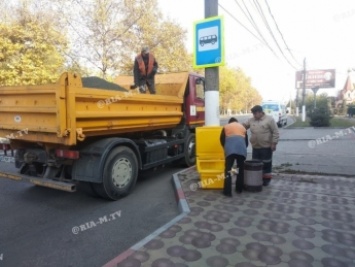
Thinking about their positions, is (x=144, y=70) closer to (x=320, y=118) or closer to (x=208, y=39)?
(x=208, y=39)

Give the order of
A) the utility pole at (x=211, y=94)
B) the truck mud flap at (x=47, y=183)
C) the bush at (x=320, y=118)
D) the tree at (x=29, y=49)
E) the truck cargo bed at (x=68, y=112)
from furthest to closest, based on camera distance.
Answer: the bush at (x=320, y=118) → the tree at (x=29, y=49) → the utility pole at (x=211, y=94) → the truck mud flap at (x=47, y=183) → the truck cargo bed at (x=68, y=112)


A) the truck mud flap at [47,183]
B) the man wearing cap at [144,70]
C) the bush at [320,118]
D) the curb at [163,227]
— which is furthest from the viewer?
the bush at [320,118]

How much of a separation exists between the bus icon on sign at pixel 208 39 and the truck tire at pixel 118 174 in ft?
8.56

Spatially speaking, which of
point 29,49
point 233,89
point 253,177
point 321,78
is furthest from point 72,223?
point 233,89

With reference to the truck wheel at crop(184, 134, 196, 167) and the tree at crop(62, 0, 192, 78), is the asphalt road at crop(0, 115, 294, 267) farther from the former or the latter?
the tree at crop(62, 0, 192, 78)

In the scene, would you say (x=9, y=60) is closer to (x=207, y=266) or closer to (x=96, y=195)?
(x=96, y=195)

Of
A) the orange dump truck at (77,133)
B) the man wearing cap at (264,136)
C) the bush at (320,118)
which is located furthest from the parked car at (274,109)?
the orange dump truck at (77,133)

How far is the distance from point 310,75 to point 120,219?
41214 mm

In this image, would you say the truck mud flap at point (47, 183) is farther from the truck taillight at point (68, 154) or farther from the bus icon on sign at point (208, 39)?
the bus icon on sign at point (208, 39)

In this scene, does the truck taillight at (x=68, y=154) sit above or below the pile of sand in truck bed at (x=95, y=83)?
below

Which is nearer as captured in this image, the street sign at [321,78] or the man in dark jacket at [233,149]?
the man in dark jacket at [233,149]

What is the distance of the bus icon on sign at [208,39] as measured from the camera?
5.97m

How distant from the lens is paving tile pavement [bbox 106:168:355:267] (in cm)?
306

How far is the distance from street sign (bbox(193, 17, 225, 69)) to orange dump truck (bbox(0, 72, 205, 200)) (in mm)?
1211
